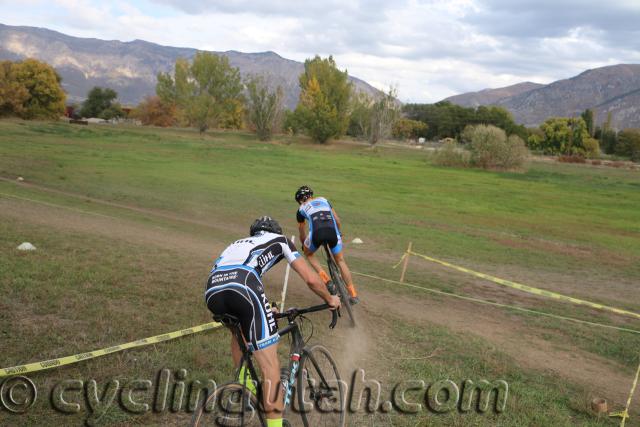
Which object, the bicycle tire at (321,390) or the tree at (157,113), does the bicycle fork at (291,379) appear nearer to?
the bicycle tire at (321,390)

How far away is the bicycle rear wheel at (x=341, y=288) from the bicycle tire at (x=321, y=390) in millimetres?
3324

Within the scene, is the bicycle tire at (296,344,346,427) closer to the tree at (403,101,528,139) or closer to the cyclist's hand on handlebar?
the cyclist's hand on handlebar

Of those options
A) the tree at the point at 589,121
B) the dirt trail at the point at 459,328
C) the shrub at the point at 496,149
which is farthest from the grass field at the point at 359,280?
the tree at the point at 589,121

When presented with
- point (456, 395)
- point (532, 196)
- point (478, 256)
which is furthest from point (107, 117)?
point (456, 395)

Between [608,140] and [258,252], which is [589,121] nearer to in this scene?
[608,140]

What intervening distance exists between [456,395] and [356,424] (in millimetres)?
1697

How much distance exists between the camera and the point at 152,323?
9.02 m

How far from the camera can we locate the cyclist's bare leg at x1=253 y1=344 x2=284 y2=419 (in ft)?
17.0

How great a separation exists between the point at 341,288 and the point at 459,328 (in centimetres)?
261

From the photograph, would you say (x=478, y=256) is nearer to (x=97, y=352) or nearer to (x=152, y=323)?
(x=152, y=323)

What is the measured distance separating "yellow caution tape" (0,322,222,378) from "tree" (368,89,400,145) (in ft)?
302

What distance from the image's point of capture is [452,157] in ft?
211

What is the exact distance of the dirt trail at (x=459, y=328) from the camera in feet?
28.7

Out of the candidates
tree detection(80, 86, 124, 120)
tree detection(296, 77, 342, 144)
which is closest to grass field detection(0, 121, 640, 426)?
tree detection(296, 77, 342, 144)
